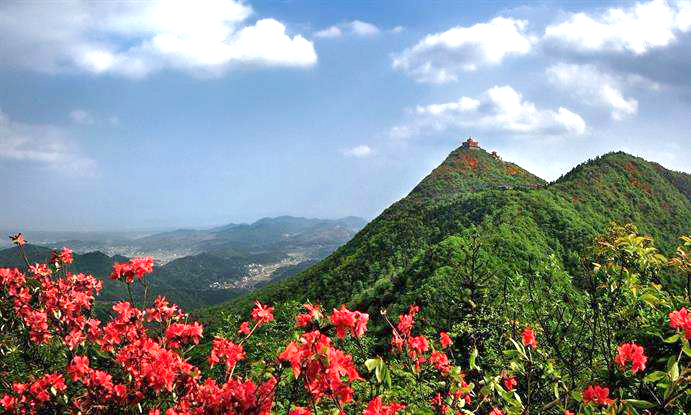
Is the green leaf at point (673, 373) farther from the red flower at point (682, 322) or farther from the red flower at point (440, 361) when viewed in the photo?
the red flower at point (440, 361)

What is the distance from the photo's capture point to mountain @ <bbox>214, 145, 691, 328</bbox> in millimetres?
26719

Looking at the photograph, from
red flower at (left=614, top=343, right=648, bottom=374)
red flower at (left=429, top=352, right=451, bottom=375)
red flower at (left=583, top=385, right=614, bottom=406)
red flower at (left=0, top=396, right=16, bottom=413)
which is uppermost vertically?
red flower at (left=614, top=343, right=648, bottom=374)

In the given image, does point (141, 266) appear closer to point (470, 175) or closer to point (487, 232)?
point (487, 232)

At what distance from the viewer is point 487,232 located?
33.4m

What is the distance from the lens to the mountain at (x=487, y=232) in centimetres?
2672

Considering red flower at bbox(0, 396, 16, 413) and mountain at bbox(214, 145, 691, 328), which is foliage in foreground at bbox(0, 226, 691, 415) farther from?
mountain at bbox(214, 145, 691, 328)

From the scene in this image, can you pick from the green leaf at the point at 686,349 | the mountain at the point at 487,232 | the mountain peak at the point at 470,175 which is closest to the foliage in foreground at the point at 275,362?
the green leaf at the point at 686,349

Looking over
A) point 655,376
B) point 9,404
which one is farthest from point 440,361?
point 9,404

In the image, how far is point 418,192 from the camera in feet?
226

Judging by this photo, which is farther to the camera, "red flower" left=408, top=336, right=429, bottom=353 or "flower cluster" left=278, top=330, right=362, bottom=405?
"red flower" left=408, top=336, right=429, bottom=353

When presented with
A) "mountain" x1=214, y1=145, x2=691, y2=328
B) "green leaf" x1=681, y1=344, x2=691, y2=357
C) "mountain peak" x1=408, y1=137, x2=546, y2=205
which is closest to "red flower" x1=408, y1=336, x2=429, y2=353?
"green leaf" x1=681, y1=344, x2=691, y2=357

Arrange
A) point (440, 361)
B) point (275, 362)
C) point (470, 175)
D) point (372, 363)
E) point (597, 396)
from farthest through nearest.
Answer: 1. point (470, 175)
2. point (440, 361)
3. point (597, 396)
4. point (275, 362)
5. point (372, 363)

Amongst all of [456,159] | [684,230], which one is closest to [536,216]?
[684,230]

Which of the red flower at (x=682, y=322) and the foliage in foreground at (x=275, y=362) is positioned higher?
the red flower at (x=682, y=322)
